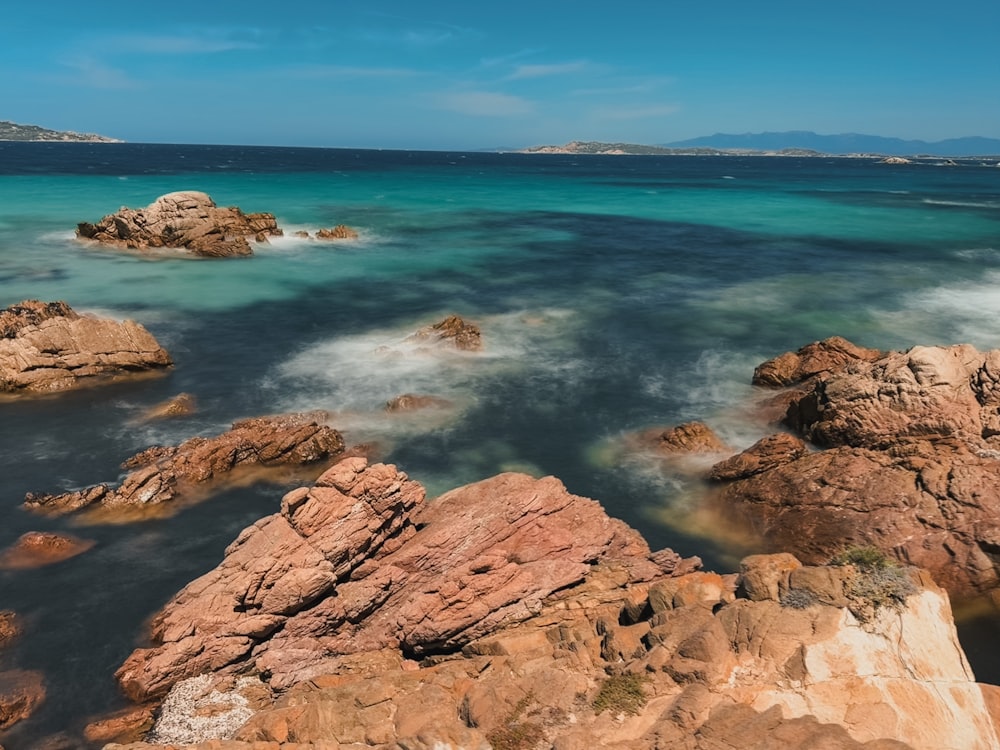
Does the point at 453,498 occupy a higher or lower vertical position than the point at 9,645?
higher

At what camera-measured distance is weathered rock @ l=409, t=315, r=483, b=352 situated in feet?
119

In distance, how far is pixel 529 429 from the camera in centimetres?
2758

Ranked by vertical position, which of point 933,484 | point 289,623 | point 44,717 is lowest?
point 44,717

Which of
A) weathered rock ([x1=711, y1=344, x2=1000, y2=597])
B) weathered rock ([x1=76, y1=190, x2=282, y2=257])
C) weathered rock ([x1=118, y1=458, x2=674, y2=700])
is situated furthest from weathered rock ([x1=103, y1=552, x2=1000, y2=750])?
weathered rock ([x1=76, y1=190, x2=282, y2=257])

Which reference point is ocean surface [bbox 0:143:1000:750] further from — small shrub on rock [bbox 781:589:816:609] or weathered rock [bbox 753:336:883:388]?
small shrub on rock [bbox 781:589:816:609]

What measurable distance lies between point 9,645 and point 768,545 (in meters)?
19.6

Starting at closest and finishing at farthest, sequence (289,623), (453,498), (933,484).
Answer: (289,623), (453,498), (933,484)

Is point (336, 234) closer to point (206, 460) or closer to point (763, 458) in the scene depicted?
point (206, 460)

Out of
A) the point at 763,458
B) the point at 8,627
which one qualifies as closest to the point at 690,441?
the point at 763,458

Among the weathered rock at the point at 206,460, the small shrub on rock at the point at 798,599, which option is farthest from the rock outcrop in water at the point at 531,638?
the weathered rock at the point at 206,460

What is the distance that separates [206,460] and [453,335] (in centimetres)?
1643

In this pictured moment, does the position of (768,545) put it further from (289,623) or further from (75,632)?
(75,632)

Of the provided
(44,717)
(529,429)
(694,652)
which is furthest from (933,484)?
(44,717)

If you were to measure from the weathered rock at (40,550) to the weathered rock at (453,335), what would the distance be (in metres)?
20.3
